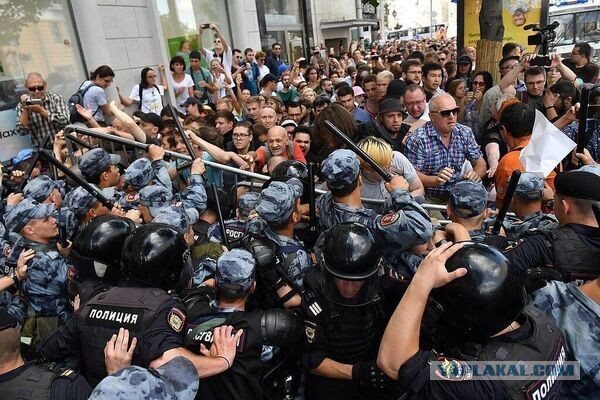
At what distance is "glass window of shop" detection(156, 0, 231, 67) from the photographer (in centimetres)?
955

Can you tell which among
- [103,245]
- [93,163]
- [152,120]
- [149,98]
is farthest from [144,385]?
[149,98]

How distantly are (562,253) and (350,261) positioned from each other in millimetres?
1218

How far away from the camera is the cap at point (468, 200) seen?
244 cm

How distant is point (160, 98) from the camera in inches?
306

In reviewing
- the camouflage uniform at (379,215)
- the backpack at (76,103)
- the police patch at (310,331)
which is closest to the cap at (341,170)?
the camouflage uniform at (379,215)

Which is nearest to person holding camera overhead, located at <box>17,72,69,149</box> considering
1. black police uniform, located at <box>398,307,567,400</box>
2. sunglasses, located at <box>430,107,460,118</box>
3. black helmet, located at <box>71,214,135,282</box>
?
black helmet, located at <box>71,214,135,282</box>

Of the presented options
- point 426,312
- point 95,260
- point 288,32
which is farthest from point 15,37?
point 288,32

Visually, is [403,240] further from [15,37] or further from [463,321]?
[15,37]

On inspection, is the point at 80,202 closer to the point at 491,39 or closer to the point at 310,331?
the point at 310,331

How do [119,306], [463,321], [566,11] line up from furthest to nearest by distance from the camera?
[566,11]
[119,306]
[463,321]

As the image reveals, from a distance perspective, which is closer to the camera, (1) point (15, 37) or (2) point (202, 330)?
(2) point (202, 330)

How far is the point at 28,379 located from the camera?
1785 mm

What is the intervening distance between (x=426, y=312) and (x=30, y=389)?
174 centimetres

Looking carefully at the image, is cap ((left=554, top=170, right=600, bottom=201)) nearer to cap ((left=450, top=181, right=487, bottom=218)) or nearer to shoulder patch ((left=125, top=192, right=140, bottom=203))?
cap ((left=450, top=181, right=487, bottom=218))
